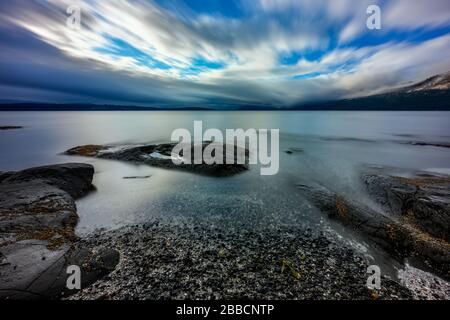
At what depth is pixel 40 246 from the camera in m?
7.39

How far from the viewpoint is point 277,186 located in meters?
15.9

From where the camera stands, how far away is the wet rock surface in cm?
595

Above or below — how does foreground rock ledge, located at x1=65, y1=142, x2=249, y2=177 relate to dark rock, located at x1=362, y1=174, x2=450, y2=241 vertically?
above

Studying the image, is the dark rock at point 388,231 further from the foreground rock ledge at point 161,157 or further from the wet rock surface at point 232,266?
the foreground rock ledge at point 161,157

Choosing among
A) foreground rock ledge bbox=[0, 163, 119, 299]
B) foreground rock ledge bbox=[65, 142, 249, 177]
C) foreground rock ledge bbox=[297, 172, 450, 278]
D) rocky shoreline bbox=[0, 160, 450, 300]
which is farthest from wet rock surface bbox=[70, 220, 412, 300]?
foreground rock ledge bbox=[65, 142, 249, 177]

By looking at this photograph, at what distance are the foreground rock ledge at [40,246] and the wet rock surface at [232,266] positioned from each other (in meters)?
0.76

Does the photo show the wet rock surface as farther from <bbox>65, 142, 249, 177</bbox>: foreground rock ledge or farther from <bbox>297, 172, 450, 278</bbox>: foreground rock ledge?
<bbox>65, 142, 249, 177</bbox>: foreground rock ledge

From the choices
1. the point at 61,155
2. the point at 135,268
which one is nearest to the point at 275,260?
the point at 135,268

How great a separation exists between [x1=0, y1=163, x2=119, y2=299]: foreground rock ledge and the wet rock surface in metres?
0.76

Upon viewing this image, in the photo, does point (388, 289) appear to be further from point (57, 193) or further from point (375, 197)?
point (57, 193)

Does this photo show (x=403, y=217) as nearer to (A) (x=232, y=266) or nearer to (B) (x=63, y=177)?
(A) (x=232, y=266)

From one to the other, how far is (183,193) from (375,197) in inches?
527

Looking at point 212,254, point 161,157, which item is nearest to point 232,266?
point 212,254

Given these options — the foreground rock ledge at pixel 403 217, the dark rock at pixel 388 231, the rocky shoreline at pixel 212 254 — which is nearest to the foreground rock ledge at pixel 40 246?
the rocky shoreline at pixel 212 254
